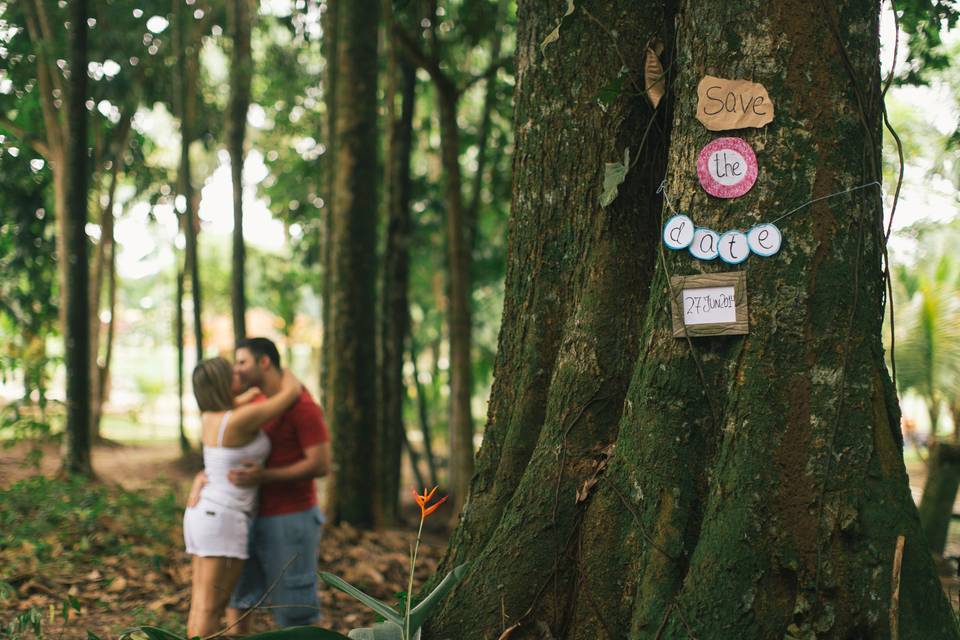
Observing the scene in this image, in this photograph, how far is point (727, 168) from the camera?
261cm

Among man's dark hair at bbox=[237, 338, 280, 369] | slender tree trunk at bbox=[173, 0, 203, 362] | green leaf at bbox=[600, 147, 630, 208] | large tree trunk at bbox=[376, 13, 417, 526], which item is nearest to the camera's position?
green leaf at bbox=[600, 147, 630, 208]

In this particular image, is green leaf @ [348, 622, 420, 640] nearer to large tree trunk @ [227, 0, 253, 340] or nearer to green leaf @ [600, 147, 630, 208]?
green leaf @ [600, 147, 630, 208]

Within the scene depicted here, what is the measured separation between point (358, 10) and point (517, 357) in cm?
613

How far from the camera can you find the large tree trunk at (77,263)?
9.28 m

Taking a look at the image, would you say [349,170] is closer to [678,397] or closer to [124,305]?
[678,397]

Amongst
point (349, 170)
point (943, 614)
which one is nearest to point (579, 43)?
point (943, 614)

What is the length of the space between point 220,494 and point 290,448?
0.44 metres

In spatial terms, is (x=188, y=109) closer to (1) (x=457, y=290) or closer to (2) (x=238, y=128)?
(2) (x=238, y=128)

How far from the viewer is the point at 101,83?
52.2 ft

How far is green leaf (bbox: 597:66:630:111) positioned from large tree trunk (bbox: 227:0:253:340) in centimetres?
989

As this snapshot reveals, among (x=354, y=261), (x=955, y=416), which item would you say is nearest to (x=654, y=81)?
(x=354, y=261)

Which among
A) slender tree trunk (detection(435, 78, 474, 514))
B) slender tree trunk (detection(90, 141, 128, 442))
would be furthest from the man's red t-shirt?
slender tree trunk (detection(90, 141, 128, 442))

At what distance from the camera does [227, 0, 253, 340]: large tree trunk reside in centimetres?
1239

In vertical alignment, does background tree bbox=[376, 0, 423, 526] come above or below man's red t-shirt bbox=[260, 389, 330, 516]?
above
